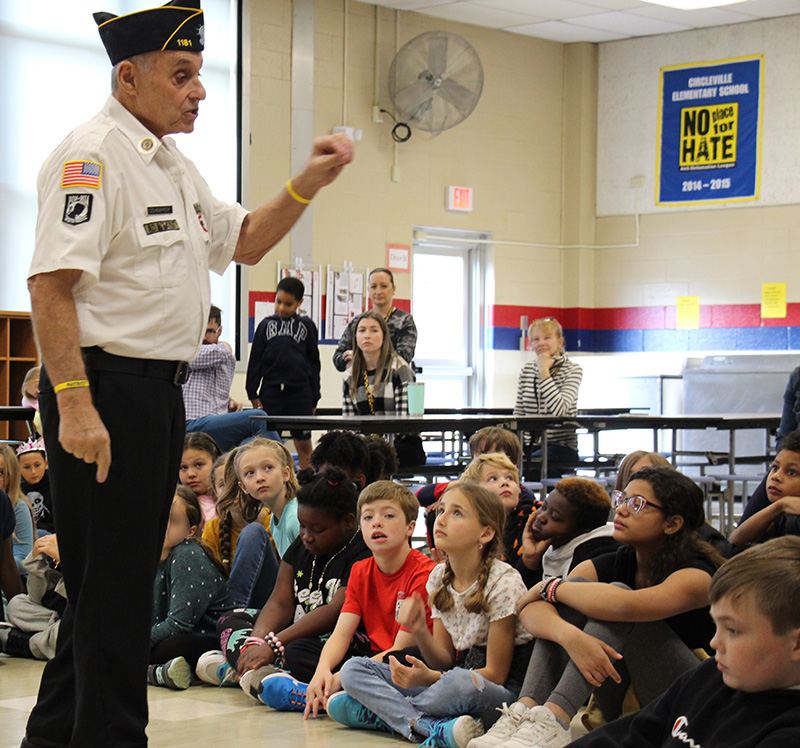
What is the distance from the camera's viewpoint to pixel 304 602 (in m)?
3.42

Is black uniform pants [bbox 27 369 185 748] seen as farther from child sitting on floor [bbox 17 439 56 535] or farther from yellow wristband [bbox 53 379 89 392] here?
child sitting on floor [bbox 17 439 56 535]

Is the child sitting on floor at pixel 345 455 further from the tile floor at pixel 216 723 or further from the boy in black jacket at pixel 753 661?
the boy in black jacket at pixel 753 661

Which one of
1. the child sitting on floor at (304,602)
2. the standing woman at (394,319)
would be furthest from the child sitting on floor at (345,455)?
Answer: the standing woman at (394,319)

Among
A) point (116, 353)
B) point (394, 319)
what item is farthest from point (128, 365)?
point (394, 319)

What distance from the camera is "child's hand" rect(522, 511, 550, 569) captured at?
313 cm

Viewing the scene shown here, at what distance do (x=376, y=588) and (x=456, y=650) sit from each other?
34 centimetres

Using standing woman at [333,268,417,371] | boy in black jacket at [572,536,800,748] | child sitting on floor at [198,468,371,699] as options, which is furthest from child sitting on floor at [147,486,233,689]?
standing woman at [333,268,417,371]

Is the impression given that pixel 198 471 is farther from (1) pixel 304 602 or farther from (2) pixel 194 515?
(1) pixel 304 602

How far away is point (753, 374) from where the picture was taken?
886cm

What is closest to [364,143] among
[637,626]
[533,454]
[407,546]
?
[533,454]

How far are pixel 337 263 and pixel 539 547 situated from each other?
240 inches

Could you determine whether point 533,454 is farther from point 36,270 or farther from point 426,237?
point 36,270

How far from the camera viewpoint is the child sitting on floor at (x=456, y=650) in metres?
2.71

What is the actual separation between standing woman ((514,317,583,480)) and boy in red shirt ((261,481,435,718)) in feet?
11.4
